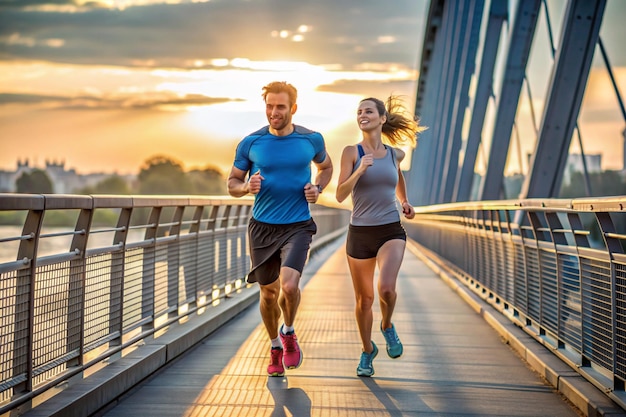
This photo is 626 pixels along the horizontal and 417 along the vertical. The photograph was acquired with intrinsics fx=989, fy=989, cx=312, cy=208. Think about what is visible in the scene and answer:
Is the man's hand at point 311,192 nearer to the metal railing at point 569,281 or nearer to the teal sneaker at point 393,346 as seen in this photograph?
the teal sneaker at point 393,346

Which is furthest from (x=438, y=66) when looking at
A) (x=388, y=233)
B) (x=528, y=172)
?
(x=388, y=233)

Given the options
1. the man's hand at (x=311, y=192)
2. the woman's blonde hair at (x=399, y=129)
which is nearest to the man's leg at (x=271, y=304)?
the man's hand at (x=311, y=192)

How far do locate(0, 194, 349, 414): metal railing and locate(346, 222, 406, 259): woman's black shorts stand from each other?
5.52 feet

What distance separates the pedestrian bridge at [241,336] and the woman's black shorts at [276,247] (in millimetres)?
810

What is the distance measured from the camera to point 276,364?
728 centimetres

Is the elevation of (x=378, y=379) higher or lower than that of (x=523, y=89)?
lower

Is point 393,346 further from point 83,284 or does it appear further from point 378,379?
Answer: point 83,284

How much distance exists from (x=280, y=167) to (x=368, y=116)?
826mm

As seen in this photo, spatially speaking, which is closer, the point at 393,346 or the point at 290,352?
the point at 290,352

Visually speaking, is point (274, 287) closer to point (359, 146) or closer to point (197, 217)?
point (359, 146)

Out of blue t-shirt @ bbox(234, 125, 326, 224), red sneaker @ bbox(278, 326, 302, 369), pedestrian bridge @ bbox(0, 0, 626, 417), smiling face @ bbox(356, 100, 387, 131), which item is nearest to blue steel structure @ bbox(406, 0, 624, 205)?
pedestrian bridge @ bbox(0, 0, 626, 417)

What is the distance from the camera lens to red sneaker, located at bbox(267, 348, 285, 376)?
7.27 metres

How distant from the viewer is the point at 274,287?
7.13 meters

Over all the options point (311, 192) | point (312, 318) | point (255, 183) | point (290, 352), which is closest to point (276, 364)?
point (290, 352)
